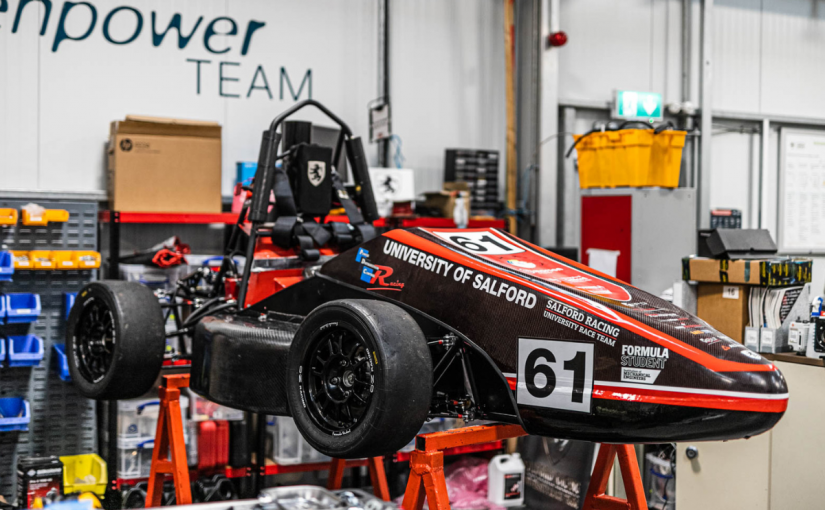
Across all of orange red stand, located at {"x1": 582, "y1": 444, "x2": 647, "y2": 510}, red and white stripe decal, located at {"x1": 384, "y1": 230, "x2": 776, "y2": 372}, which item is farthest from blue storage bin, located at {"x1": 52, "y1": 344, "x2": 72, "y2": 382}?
orange red stand, located at {"x1": 582, "y1": 444, "x2": 647, "y2": 510}

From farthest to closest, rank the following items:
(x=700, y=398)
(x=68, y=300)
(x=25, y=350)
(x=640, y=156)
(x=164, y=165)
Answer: (x=640, y=156) < (x=164, y=165) < (x=68, y=300) < (x=25, y=350) < (x=700, y=398)

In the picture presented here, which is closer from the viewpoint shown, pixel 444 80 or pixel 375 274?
pixel 375 274

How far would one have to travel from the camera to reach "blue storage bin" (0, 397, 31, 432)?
13.6ft

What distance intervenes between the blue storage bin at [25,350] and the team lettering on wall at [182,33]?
1.70 meters

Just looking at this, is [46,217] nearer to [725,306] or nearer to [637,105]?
[725,306]

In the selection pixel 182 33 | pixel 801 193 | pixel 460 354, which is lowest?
pixel 460 354

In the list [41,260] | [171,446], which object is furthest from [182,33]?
[171,446]

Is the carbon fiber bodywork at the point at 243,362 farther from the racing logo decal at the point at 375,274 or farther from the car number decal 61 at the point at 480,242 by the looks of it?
the car number decal 61 at the point at 480,242

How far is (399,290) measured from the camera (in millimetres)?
2697

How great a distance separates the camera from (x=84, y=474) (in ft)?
15.3

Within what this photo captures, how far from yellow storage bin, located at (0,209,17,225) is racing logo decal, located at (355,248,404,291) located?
2394 millimetres

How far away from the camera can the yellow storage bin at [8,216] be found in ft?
A: 14.1

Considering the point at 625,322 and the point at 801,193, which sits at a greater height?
the point at 801,193

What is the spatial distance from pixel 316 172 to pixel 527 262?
4.06ft
